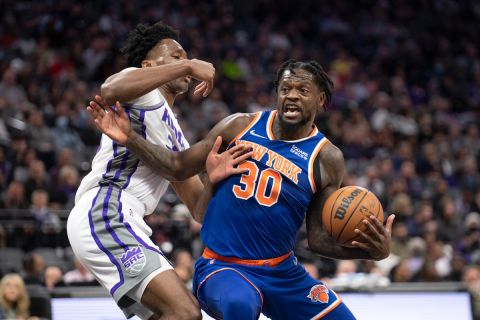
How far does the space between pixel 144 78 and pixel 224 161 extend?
2.25 feet

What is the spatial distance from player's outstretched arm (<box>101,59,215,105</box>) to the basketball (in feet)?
3.52

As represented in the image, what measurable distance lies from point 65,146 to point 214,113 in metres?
2.72

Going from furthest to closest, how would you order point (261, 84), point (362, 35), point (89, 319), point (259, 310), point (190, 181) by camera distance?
point (362, 35)
point (261, 84)
point (89, 319)
point (190, 181)
point (259, 310)

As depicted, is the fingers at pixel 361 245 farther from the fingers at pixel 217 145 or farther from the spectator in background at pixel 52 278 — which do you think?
the spectator in background at pixel 52 278

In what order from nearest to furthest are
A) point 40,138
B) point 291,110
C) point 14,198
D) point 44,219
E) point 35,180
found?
point 291,110, point 44,219, point 14,198, point 35,180, point 40,138

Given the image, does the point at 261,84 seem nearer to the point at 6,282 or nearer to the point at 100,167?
the point at 6,282

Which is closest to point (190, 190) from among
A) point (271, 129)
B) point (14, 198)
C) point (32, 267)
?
point (271, 129)

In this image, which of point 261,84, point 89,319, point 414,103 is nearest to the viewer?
point 89,319

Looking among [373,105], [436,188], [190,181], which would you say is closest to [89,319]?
[190,181]

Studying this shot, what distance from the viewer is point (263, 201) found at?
4676 mm

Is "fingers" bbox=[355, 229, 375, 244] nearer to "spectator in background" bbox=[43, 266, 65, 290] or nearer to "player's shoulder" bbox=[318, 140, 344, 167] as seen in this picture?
"player's shoulder" bbox=[318, 140, 344, 167]

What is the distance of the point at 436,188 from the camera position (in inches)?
503

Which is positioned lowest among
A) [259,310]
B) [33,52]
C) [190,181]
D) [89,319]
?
[89,319]

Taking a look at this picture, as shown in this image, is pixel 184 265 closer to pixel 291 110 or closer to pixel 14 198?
pixel 14 198
